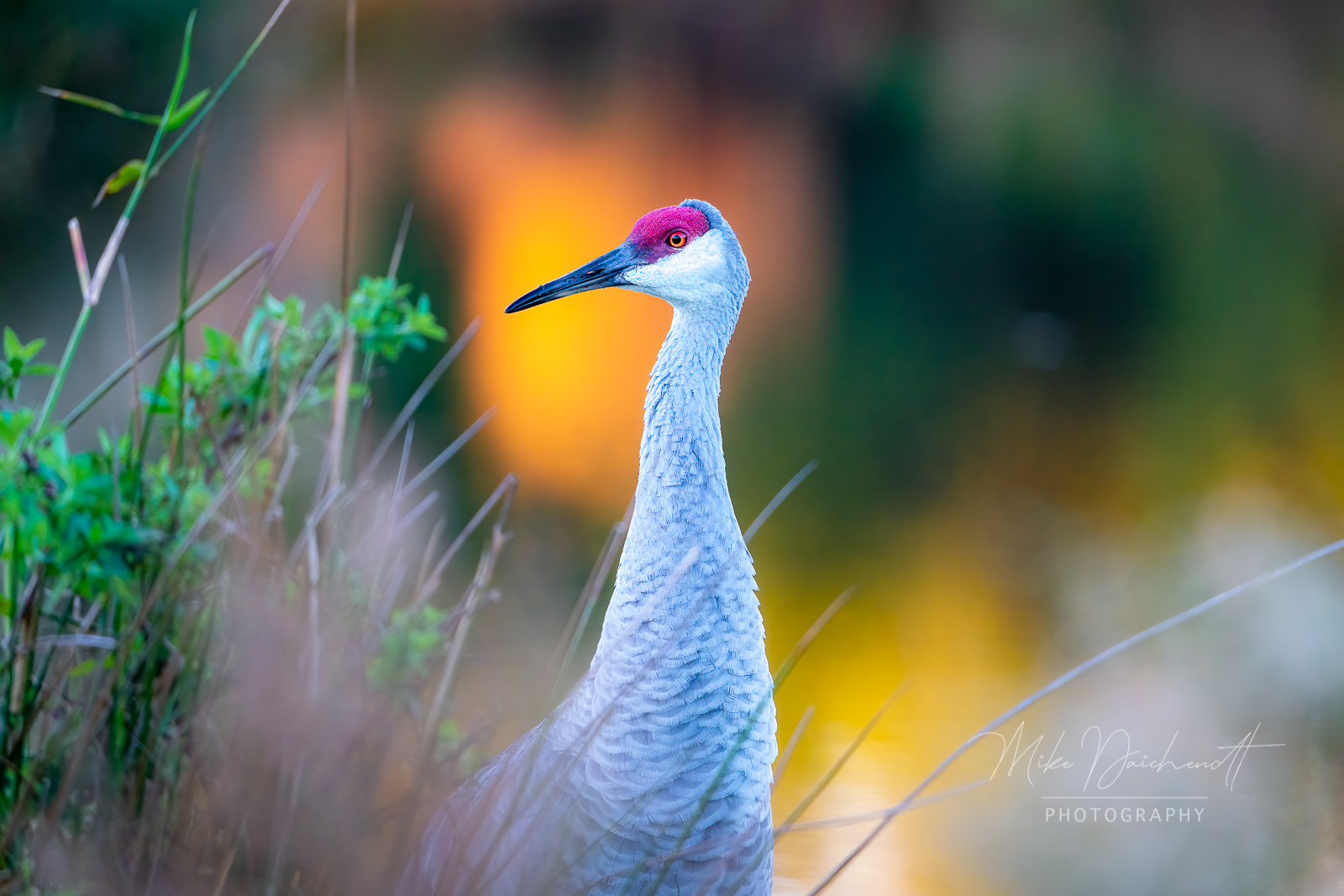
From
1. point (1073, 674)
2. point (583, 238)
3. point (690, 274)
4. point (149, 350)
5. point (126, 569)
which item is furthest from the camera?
point (583, 238)

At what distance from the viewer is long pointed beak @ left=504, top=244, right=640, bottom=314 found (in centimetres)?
207

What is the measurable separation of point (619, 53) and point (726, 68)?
1380 millimetres

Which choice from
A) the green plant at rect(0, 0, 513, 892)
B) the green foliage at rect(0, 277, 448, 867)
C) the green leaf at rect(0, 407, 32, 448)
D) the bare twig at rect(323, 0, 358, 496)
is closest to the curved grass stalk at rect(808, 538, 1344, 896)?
the green plant at rect(0, 0, 513, 892)

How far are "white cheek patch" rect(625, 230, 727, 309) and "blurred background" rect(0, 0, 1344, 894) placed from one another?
0.84 m

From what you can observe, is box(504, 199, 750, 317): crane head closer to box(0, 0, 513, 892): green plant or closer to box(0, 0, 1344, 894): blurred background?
box(0, 0, 513, 892): green plant

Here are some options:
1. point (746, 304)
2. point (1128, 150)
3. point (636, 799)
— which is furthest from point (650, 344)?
point (636, 799)

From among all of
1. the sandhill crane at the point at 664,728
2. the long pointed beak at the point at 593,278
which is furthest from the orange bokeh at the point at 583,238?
the sandhill crane at the point at 664,728

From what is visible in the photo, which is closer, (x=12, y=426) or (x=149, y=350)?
(x=12, y=426)

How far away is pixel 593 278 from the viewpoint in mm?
2131

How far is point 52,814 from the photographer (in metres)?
1.21

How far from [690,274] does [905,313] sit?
7.63m

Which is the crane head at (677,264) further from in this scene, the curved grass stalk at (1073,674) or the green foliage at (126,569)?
the curved grass stalk at (1073,674)

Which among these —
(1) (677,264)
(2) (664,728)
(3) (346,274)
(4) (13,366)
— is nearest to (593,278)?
(1) (677,264)

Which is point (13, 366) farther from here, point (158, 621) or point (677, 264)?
point (677, 264)
